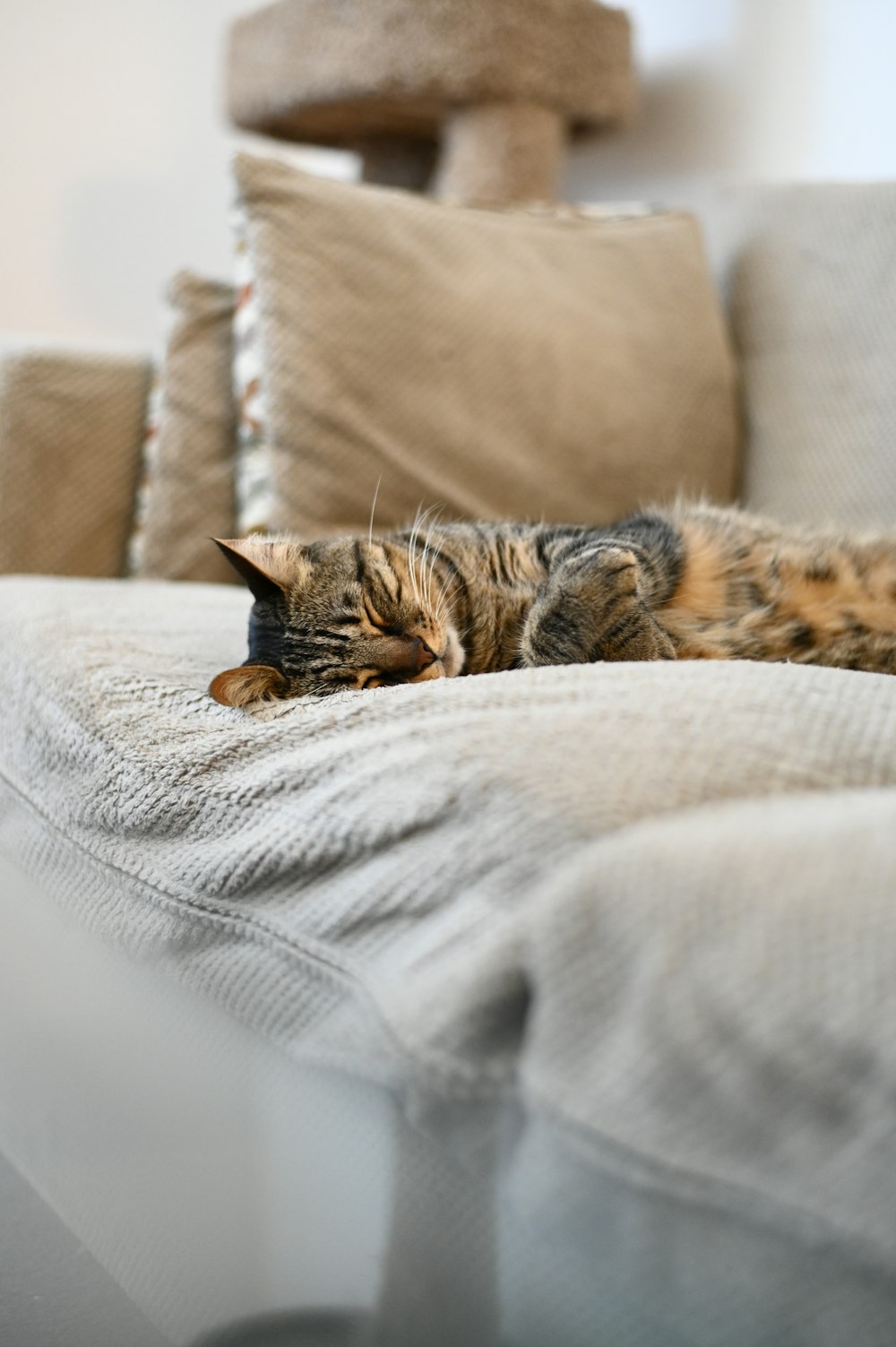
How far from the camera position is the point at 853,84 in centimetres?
237

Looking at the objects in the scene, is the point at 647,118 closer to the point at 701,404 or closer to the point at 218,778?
the point at 701,404

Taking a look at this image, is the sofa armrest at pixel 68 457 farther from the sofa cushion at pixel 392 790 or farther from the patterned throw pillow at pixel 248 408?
the sofa cushion at pixel 392 790

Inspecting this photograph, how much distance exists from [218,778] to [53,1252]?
14.0 inches

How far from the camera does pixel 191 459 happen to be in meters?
1.84

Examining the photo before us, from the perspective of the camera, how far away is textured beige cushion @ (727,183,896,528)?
1.83 metres

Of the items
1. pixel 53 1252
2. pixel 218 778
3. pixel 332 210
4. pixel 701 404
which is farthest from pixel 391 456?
pixel 53 1252

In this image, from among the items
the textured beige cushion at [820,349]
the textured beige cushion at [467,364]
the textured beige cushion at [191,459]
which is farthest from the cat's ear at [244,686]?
the textured beige cushion at [820,349]

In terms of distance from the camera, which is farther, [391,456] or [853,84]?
[853,84]

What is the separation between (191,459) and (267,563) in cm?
68

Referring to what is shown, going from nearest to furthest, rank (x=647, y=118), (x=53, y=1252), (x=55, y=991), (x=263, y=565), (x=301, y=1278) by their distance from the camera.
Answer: (x=301, y=1278) < (x=53, y=1252) < (x=55, y=991) < (x=263, y=565) < (x=647, y=118)

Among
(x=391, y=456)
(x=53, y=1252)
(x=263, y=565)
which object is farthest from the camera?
(x=391, y=456)

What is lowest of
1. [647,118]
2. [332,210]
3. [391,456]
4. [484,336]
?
[391,456]

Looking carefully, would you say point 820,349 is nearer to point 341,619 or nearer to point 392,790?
point 341,619

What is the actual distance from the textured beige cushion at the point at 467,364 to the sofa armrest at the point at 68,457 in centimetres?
30
